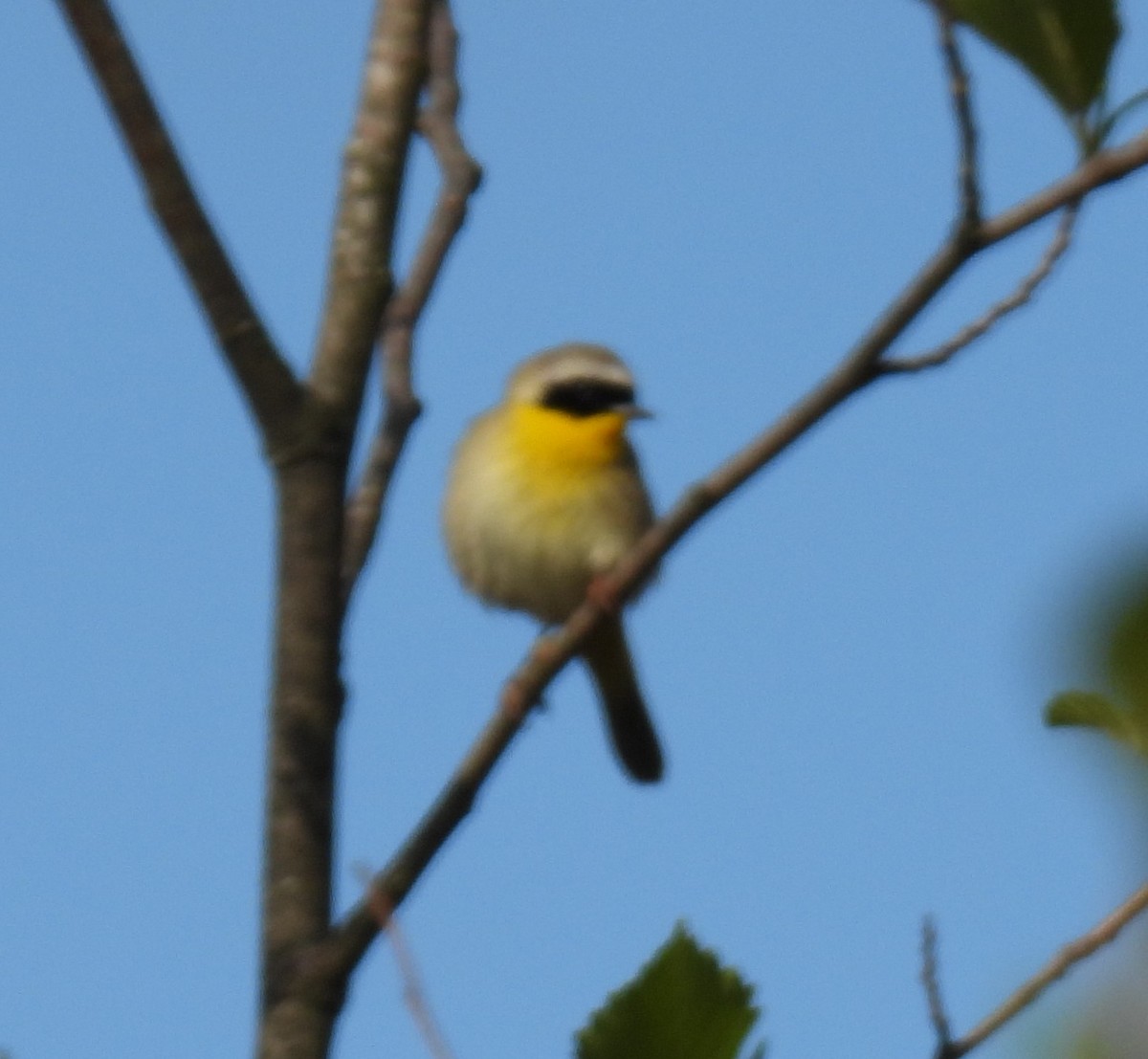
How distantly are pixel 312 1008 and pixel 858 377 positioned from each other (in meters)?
0.96

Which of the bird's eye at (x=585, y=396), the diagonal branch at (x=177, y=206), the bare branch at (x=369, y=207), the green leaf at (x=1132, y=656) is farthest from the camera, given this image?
the bird's eye at (x=585, y=396)

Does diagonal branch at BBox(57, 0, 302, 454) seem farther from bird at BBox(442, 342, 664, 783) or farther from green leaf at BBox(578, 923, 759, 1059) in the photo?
bird at BBox(442, 342, 664, 783)

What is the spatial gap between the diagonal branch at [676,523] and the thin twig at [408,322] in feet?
1.54

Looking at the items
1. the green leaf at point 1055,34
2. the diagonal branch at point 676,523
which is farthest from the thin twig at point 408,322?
the green leaf at point 1055,34

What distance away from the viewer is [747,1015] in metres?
1.68

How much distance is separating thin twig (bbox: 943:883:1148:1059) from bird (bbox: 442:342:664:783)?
3898mm

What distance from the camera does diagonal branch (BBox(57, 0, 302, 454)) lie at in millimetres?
2648

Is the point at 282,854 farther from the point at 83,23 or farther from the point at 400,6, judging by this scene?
the point at 400,6

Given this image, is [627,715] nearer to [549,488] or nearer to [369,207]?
[549,488]

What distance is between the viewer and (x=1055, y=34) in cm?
196

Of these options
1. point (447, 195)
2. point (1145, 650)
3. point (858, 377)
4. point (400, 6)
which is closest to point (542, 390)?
point (447, 195)

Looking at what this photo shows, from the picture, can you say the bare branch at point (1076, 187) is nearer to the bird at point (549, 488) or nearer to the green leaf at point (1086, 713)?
the green leaf at point (1086, 713)

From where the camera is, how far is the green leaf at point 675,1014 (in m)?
1.67

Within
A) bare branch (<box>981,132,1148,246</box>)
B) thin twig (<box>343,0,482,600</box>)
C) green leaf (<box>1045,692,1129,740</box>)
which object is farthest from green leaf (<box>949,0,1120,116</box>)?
thin twig (<box>343,0,482,600</box>)
